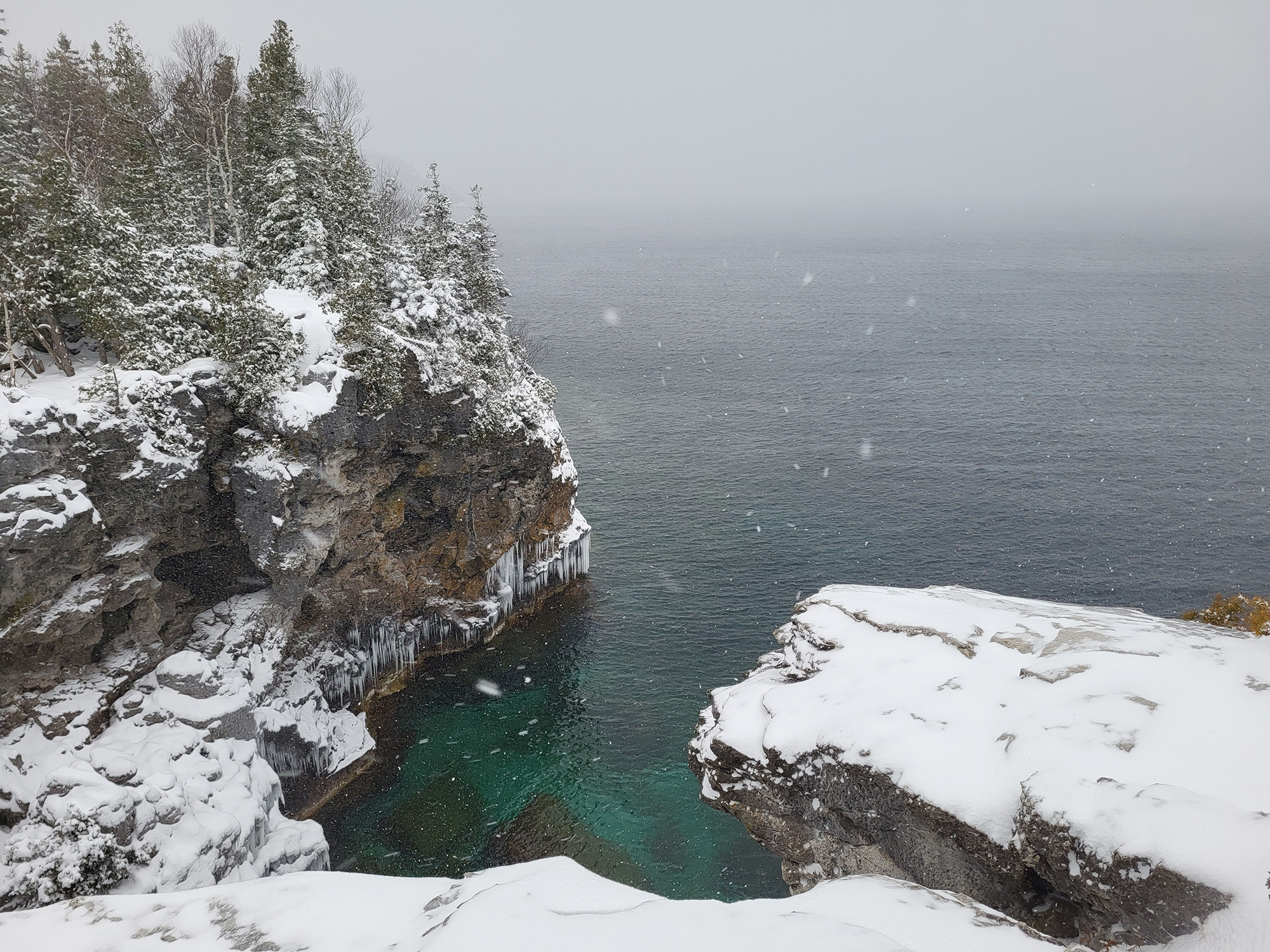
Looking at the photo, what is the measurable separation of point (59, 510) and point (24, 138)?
96.1ft

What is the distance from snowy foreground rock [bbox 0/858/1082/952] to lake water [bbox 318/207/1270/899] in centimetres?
1188

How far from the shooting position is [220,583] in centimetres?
3312

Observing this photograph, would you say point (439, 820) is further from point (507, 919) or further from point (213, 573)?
point (507, 919)

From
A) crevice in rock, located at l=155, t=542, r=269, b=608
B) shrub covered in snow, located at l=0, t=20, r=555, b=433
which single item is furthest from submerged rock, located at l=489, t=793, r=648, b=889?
shrub covered in snow, located at l=0, t=20, r=555, b=433

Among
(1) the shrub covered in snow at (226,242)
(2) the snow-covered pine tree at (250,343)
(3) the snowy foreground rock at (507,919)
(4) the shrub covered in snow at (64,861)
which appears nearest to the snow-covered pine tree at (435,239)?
(1) the shrub covered in snow at (226,242)

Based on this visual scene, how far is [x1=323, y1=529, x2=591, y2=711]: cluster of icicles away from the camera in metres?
38.0

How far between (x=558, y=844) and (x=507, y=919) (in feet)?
54.3

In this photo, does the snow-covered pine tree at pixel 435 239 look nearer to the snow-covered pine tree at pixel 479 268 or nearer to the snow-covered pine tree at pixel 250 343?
the snow-covered pine tree at pixel 479 268

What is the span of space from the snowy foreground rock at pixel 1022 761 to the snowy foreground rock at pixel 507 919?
6.67 ft

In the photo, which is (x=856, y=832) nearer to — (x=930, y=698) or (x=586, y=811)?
(x=930, y=698)

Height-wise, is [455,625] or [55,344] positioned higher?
[55,344]

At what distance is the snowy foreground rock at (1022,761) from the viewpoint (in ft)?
46.3

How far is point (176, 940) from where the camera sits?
16.6 m

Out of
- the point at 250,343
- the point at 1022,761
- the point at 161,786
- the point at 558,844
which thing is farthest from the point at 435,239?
the point at 1022,761
